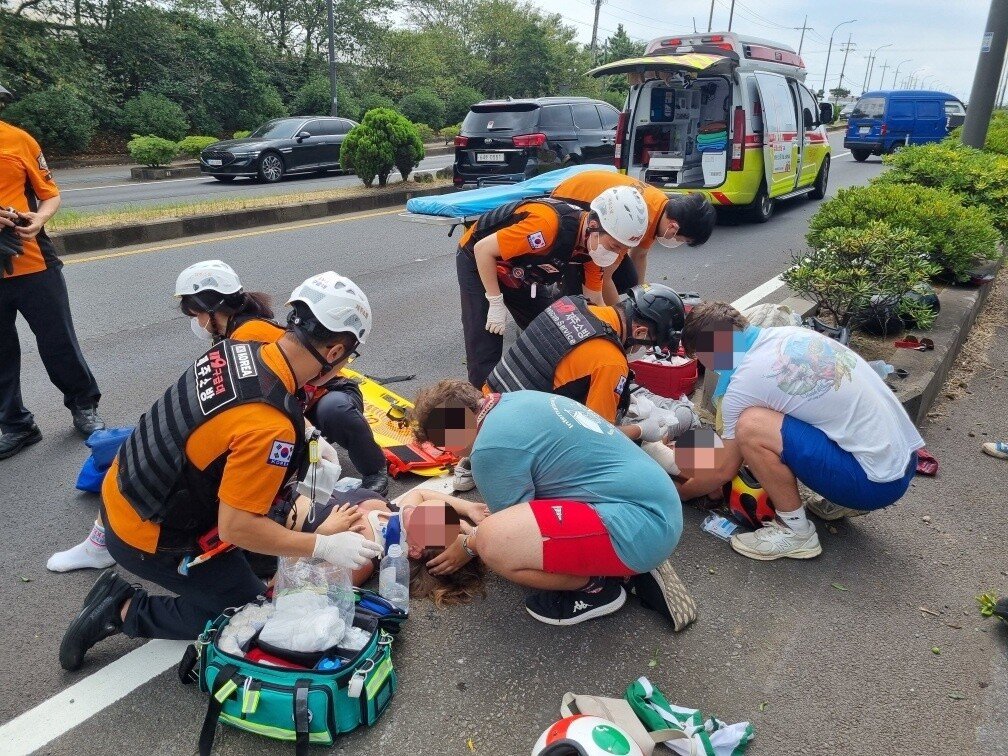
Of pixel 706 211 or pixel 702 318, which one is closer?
pixel 702 318

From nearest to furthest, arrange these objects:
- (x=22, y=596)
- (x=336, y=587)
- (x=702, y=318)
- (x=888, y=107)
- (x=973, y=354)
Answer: (x=336, y=587) < (x=22, y=596) < (x=702, y=318) < (x=973, y=354) < (x=888, y=107)

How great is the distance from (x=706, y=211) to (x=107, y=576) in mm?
3392

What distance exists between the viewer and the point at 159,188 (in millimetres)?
16484

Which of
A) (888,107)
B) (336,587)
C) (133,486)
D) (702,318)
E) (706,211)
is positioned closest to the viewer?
(133,486)

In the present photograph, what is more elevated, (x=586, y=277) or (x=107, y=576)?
(x=586, y=277)

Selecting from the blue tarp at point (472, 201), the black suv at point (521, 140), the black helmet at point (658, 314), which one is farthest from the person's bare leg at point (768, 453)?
the black suv at point (521, 140)

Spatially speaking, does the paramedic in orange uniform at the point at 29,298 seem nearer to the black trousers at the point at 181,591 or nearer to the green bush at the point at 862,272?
the black trousers at the point at 181,591

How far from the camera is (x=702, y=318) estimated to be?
3.27 m

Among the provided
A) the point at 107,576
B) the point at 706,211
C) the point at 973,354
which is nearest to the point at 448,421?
the point at 107,576

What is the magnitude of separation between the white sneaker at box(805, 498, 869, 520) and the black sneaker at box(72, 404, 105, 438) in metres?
3.74

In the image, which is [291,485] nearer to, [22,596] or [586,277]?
[22,596]

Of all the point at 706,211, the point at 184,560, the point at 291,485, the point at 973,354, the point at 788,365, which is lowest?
the point at 973,354

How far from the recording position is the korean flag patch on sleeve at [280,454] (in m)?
2.23

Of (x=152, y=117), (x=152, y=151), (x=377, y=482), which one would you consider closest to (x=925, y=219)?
(x=377, y=482)
